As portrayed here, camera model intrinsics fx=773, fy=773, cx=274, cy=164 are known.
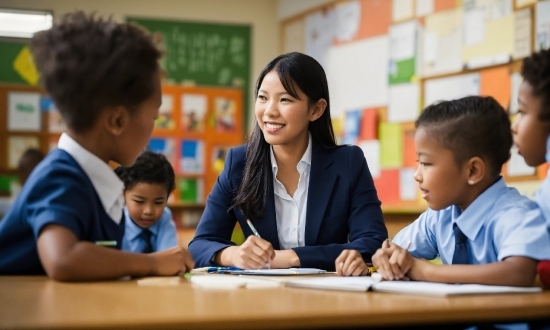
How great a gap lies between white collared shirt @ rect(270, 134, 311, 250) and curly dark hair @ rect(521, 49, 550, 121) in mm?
751

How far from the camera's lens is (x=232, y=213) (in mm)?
2221

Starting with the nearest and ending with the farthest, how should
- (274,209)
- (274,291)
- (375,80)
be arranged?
1. (274,291)
2. (274,209)
3. (375,80)

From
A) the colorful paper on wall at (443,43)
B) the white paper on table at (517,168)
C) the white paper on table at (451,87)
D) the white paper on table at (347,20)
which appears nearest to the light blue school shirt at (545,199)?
the white paper on table at (517,168)

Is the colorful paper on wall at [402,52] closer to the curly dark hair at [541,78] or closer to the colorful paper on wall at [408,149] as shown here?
the colorful paper on wall at [408,149]

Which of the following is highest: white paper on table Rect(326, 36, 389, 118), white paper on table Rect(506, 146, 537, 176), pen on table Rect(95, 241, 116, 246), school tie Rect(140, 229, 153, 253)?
white paper on table Rect(326, 36, 389, 118)

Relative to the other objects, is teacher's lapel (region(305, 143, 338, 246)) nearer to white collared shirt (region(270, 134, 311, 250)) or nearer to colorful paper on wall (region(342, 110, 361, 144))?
white collared shirt (region(270, 134, 311, 250))

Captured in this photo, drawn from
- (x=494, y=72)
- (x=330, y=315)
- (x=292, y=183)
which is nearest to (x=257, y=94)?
(x=292, y=183)

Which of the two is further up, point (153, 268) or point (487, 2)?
point (487, 2)

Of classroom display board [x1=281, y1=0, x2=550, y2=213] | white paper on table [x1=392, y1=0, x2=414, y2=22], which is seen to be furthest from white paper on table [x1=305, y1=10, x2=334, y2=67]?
white paper on table [x1=392, y1=0, x2=414, y2=22]

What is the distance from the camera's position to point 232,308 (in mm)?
1053

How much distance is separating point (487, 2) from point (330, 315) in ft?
13.2

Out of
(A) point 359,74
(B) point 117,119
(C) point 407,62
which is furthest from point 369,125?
(B) point 117,119

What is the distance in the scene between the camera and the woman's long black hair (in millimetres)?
2172

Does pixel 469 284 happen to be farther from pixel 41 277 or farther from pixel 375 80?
pixel 375 80
